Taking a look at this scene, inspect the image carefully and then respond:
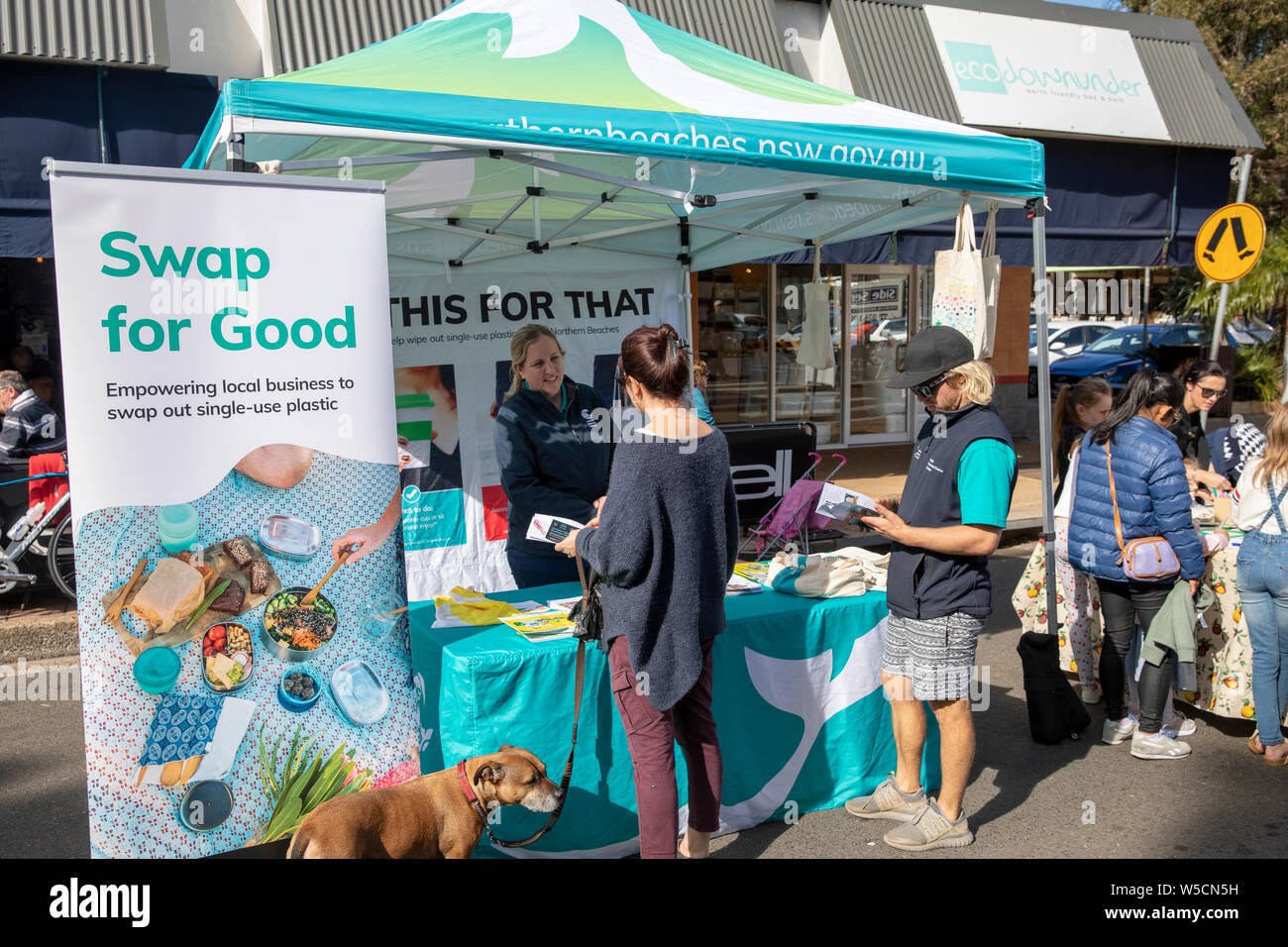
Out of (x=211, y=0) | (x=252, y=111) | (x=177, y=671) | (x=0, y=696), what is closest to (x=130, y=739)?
(x=177, y=671)

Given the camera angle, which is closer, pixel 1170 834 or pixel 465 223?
pixel 1170 834

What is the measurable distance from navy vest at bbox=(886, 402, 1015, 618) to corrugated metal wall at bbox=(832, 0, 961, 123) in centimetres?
740

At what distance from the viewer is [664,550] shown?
296 centimetres

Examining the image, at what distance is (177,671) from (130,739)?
0.70ft

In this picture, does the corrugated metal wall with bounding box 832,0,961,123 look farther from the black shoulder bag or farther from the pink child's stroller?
the black shoulder bag

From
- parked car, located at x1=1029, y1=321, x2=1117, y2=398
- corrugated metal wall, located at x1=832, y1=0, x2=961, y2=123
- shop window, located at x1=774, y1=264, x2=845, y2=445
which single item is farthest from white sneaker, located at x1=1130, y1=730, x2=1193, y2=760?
parked car, located at x1=1029, y1=321, x2=1117, y2=398

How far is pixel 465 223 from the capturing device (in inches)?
242

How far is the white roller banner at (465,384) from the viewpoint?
20.3 feet

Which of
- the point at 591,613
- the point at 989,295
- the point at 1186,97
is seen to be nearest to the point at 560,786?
the point at 591,613

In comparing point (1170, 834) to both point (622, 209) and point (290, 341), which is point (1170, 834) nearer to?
point (290, 341)

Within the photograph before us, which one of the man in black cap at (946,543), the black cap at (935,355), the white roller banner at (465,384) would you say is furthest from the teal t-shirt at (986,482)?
the white roller banner at (465,384)

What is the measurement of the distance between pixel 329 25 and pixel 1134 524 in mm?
6623

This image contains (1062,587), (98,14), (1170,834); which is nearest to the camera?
(1170,834)

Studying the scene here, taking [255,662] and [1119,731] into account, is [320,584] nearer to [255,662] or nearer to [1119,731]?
[255,662]
